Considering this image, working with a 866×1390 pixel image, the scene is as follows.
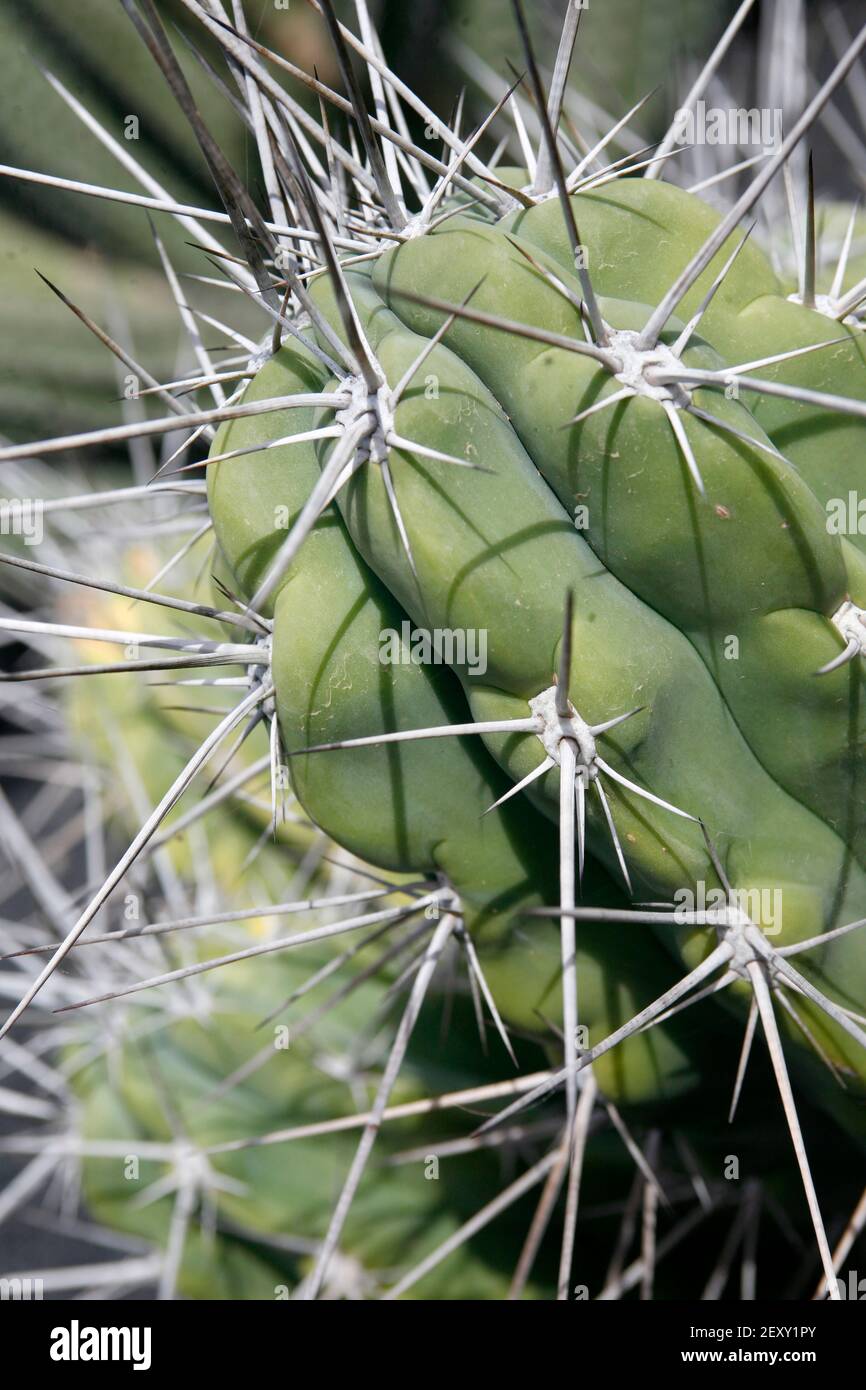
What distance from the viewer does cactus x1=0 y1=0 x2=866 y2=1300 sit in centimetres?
83

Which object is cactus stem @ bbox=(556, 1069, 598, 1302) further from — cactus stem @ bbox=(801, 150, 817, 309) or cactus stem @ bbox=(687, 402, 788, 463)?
cactus stem @ bbox=(801, 150, 817, 309)

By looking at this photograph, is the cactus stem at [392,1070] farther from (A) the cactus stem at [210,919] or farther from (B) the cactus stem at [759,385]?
(B) the cactus stem at [759,385]

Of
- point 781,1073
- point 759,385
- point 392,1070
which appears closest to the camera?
point 759,385

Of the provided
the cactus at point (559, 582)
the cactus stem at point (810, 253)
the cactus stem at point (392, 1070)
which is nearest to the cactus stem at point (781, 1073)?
the cactus at point (559, 582)

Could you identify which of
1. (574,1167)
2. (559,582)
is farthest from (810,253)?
(574,1167)

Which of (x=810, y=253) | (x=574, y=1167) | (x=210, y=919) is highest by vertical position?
(x=810, y=253)

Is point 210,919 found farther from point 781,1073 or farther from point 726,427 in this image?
point 726,427

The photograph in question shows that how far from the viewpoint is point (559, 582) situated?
0.85 metres

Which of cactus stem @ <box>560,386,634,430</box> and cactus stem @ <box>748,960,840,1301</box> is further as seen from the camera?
cactus stem @ <box>748,960,840,1301</box>

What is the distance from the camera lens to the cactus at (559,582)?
32.6 inches

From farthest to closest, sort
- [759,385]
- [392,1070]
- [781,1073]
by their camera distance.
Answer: [392,1070] < [781,1073] < [759,385]

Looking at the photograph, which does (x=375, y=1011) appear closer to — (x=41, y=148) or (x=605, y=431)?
(x=605, y=431)

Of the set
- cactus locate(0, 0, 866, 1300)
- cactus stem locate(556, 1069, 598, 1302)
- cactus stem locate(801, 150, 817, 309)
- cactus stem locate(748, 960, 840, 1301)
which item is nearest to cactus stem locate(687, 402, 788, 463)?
cactus locate(0, 0, 866, 1300)

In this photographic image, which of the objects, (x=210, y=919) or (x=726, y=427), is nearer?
(x=726, y=427)
